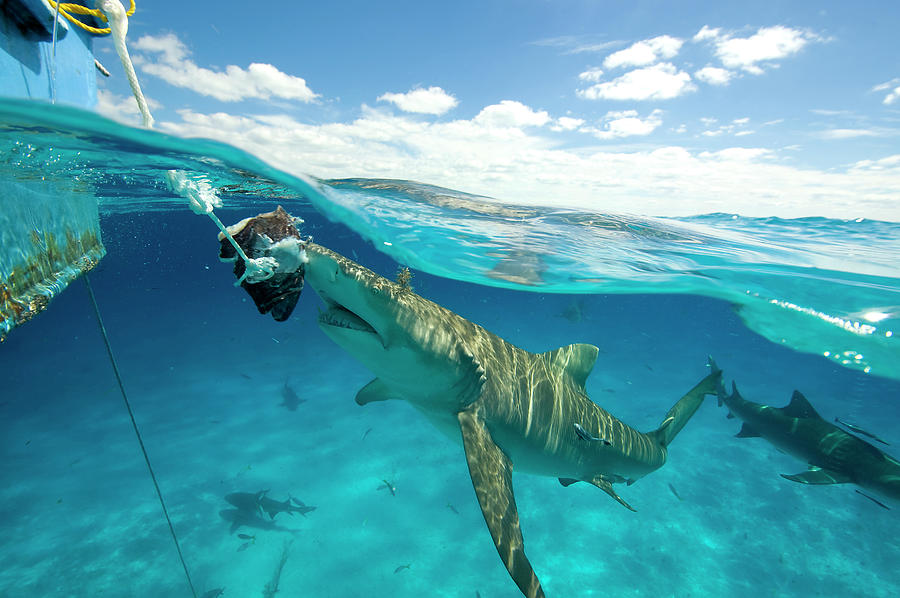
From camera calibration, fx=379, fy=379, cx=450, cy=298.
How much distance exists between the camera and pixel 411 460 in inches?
439

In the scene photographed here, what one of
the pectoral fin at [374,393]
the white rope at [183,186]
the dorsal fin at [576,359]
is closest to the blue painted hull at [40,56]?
the white rope at [183,186]

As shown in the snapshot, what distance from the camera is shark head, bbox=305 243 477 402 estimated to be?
246 centimetres

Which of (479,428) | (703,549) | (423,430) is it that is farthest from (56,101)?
(703,549)

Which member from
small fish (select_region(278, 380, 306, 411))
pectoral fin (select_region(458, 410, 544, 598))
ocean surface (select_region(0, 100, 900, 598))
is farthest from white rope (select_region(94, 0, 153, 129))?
small fish (select_region(278, 380, 306, 411))

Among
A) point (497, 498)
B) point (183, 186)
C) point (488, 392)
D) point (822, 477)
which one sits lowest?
point (822, 477)

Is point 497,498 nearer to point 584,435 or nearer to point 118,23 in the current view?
point 584,435

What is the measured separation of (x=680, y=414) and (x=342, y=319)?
5179 millimetres

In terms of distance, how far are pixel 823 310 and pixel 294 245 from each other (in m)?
13.6

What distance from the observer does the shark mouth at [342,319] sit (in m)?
2.79

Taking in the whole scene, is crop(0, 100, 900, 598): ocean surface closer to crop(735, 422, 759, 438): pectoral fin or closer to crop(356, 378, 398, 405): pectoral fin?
crop(735, 422, 759, 438): pectoral fin

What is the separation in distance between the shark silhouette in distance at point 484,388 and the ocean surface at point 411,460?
4.28 m

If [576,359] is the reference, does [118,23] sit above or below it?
above

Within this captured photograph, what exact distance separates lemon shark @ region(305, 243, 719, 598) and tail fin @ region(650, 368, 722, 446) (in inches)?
1.3

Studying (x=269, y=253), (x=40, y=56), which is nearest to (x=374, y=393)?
(x=269, y=253)
